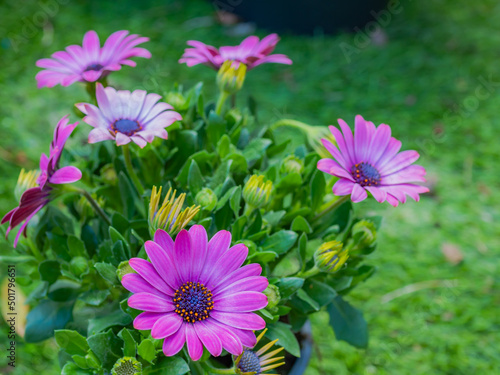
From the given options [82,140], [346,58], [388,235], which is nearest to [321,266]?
[388,235]

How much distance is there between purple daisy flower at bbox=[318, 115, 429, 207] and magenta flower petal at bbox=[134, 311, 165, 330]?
27 centimetres

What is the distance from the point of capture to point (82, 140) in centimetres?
166

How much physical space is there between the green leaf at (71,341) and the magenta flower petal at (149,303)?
0.15m

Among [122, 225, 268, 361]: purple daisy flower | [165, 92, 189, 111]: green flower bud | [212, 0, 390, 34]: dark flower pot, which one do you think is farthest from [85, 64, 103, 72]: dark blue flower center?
[212, 0, 390, 34]: dark flower pot

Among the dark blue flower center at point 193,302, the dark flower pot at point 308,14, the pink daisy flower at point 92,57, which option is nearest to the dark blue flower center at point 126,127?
the pink daisy flower at point 92,57

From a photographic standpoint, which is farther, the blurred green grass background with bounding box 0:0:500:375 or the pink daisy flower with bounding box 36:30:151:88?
the blurred green grass background with bounding box 0:0:500:375

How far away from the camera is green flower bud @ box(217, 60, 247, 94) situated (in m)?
0.76

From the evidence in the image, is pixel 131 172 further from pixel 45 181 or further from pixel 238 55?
pixel 238 55

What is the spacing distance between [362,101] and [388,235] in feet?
2.14

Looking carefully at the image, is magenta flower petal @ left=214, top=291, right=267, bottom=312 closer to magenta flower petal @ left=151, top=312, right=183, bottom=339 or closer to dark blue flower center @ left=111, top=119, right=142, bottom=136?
magenta flower petal @ left=151, top=312, right=183, bottom=339

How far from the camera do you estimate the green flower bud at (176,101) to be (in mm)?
783

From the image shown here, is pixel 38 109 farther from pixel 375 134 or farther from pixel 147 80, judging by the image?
pixel 375 134

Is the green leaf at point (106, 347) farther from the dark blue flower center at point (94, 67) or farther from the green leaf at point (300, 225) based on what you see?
the dark blue flower center at point (94, 67)

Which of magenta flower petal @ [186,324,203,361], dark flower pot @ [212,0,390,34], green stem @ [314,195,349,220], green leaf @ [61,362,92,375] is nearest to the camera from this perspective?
magenta flower petal @ [186,324,203,361]
